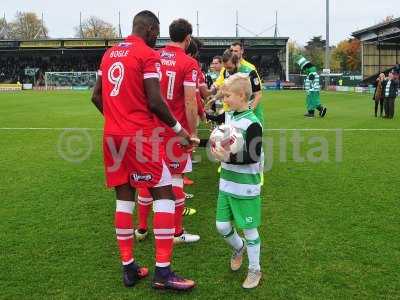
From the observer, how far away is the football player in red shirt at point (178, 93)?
476 cm

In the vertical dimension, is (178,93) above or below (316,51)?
below

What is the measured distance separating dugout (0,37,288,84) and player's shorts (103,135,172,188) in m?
55.0

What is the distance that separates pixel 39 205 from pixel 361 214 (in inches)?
162

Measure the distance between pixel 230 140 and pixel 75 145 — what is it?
373 inches

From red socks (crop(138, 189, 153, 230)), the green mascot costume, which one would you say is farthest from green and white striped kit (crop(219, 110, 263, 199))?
the green mascot costume

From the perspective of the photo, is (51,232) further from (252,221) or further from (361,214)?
(361,214)

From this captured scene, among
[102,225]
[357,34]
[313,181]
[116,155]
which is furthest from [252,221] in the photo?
[357,34]

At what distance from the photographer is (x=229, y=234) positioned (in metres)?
4.15

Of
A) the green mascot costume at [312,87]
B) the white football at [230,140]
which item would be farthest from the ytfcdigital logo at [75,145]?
the green mascot costume at [312,87]

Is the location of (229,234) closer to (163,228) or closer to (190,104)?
(163,228)

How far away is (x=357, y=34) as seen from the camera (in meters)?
59.5

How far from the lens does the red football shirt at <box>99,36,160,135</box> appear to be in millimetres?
3799

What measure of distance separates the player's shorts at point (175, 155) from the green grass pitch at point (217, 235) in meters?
0.80

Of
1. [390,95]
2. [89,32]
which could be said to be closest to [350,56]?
[89,32]
